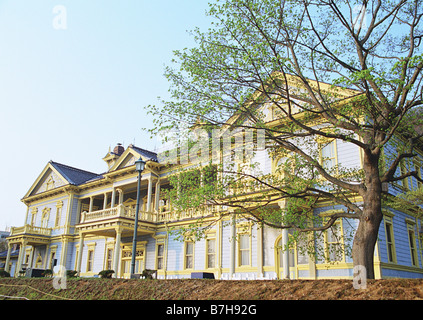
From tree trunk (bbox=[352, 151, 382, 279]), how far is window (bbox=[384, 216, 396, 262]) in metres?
8.33

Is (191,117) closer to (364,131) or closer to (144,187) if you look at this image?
(364,131)

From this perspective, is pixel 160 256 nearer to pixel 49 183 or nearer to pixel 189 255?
pixel 189 255

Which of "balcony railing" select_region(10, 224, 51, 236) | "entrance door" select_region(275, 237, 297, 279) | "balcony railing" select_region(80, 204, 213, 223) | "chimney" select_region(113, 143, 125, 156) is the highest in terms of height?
"chimney" select_region(113, 143, 125, 156)

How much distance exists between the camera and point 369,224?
10828 millimetres

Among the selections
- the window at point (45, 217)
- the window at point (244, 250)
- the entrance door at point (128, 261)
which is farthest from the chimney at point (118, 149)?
the window at point (244, 250)

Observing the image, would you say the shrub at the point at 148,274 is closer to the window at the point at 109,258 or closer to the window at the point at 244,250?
the window at the point at 244,250

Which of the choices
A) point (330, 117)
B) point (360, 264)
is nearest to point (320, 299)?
point (360, 264)

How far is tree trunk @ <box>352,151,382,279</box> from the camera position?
1056 cm

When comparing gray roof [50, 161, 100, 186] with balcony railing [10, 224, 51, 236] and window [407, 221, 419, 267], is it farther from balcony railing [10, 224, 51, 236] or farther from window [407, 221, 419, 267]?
window [407, 221, 419, 267]

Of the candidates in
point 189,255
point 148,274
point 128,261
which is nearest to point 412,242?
point 189,255

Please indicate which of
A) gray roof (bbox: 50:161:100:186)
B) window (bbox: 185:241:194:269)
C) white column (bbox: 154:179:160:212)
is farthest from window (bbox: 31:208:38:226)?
window (bbox: 185:241:194:269)

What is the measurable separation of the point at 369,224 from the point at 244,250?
1180cm

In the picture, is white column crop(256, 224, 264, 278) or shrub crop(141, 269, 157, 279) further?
white column crop(256, 224, 264, 278)
